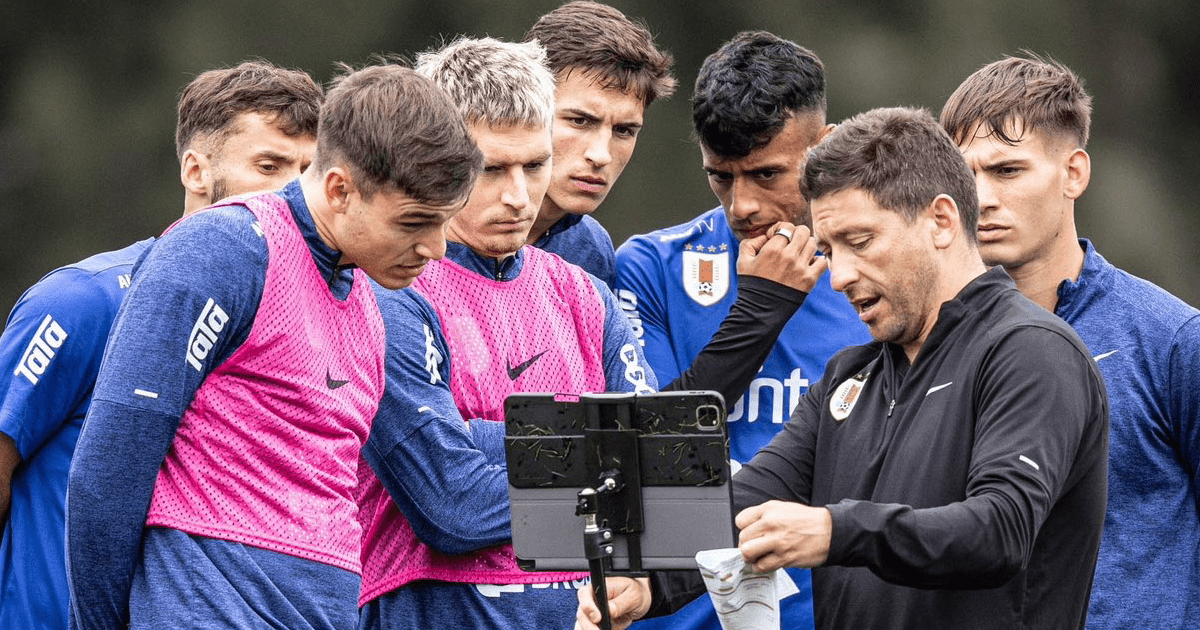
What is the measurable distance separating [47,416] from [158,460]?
92cm

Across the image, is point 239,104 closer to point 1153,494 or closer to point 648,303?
point 648,303

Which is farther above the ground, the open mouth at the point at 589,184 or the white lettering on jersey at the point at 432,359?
the open mouth at the point at 589,184

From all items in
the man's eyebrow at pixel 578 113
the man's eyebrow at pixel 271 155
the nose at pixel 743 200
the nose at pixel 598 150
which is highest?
the man's eyebrow at pixel 578 113

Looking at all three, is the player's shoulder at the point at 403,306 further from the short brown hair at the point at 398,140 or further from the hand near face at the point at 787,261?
the hand near face at the point at 787,261

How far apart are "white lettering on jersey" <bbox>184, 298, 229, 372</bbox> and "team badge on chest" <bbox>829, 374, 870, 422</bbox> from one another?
1.00 meters

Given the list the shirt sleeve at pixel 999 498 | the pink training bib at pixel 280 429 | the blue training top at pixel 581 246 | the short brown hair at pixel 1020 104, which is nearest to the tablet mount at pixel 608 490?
the shirt sleeve at pixel 999 498

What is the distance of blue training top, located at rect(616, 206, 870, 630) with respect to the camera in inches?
120

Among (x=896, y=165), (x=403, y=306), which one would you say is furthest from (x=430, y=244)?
(x=896, y=165)

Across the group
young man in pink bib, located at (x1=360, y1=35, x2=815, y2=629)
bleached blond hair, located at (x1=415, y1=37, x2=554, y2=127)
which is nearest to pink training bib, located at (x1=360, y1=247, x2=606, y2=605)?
young man in pink bib, located at (x1=360, y1=35, x2=815, y2=629)

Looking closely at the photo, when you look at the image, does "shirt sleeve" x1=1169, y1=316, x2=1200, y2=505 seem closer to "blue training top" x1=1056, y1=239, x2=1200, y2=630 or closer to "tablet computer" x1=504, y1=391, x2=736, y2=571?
"blue training top" x1=1056, y1=239, x2=1200, y2=630

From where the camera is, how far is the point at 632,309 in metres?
3.09

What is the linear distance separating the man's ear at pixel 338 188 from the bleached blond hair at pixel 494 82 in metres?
0.45

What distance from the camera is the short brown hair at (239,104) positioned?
10.6 ft

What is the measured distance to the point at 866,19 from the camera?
189 inches
